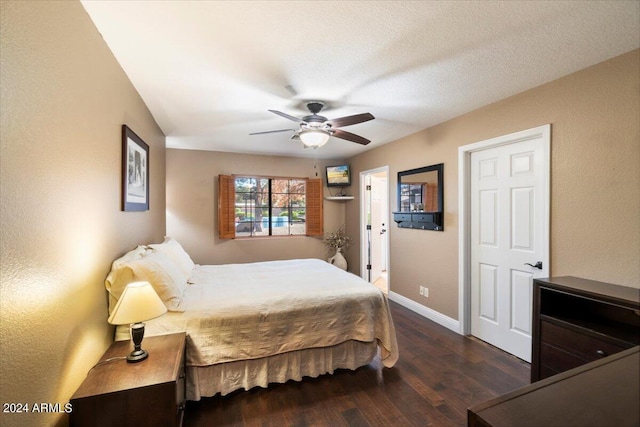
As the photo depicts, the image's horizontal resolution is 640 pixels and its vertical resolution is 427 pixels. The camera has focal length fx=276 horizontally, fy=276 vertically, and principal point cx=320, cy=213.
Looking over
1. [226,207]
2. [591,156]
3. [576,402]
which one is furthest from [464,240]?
[226,207]

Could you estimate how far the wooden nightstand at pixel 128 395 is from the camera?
3.89 feet

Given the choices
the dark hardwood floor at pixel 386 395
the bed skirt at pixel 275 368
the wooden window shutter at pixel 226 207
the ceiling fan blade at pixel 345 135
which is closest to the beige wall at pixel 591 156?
the dark hardwood floor at pixel 386 395

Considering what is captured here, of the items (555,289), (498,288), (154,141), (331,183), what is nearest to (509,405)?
(555,289)

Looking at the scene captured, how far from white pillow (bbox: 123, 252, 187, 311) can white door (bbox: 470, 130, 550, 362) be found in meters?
2.89

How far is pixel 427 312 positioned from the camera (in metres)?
3.53

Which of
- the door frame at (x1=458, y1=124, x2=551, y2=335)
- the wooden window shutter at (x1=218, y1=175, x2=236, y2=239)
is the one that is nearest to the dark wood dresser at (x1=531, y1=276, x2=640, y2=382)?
the door frame at (x1=458, y1=124, x2=551, y2=335)

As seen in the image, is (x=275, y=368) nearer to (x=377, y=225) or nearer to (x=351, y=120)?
(x=351, y=120)

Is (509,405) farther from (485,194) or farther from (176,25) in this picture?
(485,194)

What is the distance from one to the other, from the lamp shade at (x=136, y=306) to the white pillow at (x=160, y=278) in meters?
0.34

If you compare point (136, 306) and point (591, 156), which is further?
point (591, 156)

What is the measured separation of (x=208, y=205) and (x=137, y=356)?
3365 mm

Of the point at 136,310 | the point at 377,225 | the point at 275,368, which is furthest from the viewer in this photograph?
the point at 377,225

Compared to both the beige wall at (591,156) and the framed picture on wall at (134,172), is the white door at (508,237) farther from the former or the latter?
the framed picture on wall at (134,172)

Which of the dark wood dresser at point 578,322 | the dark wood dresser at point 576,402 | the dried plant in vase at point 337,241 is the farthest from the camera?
the dried plant in vase at point 337,241
